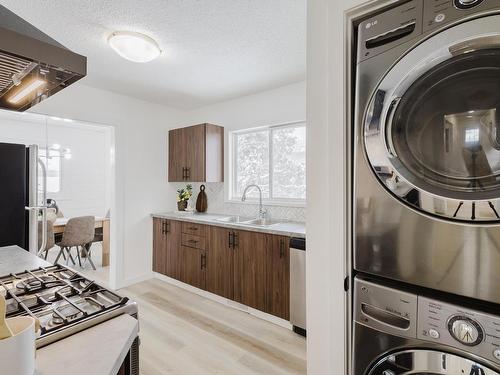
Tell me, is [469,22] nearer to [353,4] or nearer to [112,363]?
[353,4]

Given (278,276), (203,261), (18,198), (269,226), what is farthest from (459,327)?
(18,198)

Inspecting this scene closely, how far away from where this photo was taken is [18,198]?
2.36 m

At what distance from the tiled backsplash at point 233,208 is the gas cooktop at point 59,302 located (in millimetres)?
2228

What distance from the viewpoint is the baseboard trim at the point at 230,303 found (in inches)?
99.5

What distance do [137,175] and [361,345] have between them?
11.4 ft

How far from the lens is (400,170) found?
0.84 meters

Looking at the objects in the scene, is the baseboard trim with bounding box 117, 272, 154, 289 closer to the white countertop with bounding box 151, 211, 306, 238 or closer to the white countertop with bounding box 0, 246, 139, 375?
the white countertop with bounding box 151, 211, 306, 238

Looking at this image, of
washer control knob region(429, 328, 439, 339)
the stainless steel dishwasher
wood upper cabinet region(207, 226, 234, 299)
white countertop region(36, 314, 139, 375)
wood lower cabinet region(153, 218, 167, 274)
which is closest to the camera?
white countertop region(36, 314, 139, 375)

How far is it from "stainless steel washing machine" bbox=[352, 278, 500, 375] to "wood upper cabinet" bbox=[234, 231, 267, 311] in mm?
1657

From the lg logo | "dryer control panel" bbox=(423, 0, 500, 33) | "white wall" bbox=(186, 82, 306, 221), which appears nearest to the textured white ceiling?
"white wall" bbox=(186, 82, 306, 221)

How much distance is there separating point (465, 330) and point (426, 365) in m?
0.17

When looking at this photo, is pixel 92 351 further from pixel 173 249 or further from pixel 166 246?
pixel 166 246

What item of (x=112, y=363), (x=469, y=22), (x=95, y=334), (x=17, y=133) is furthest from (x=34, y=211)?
(x=17, y=133)

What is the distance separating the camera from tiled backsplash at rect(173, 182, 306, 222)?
3.05 meters
